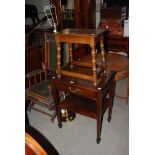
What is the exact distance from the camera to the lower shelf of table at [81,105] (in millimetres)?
2330

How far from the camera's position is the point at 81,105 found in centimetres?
245

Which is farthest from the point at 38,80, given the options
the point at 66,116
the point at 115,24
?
the point at 115,24

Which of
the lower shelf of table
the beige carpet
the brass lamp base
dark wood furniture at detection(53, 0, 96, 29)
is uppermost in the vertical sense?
dark wood furniture at detection(53, 0, 96, 29)

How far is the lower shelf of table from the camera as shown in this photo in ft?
7.64

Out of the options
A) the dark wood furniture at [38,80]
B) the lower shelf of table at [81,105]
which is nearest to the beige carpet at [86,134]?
the dark wood furniture at [38,80]

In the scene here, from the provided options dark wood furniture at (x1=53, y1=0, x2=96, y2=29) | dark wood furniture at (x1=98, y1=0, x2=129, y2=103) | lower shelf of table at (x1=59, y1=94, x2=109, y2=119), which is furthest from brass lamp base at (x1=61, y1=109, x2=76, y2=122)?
dark wood furniture at (x1=98, y1=0, x2=129, y2=103)

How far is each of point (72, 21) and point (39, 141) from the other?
2681mm

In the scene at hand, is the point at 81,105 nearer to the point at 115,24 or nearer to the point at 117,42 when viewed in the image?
the point at 117,42

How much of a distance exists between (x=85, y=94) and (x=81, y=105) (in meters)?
0.33

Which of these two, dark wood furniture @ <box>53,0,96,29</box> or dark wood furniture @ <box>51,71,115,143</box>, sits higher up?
dark wood furniture @ <box>53,0,96,29</box>

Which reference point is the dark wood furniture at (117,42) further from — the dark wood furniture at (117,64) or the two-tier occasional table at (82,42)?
the two-tier occasional table at (82,42)

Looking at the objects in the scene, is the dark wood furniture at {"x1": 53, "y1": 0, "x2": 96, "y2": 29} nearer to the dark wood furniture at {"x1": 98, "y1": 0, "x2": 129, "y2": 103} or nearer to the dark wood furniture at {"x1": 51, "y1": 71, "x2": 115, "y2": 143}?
the dark wood furniture at {"x1": 98, "y1": 0, "x2": 129, "y2": 103}

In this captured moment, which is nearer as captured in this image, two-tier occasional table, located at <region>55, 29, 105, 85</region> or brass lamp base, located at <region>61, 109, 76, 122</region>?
two-tier occasional table, located at <region>55, 29, 105, 85</region>
